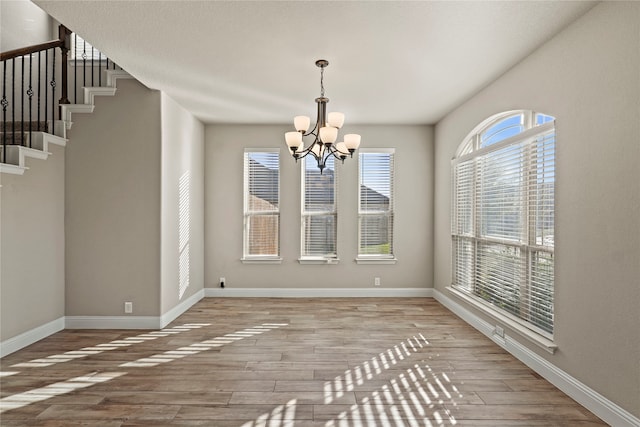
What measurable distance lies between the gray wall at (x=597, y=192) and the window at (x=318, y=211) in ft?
10.9

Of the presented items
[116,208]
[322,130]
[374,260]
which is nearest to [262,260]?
[374,260]

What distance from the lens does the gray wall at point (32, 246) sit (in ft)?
11.6

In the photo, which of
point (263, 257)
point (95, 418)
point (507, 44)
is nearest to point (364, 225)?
point (263, 257)

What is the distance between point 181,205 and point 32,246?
1681mm

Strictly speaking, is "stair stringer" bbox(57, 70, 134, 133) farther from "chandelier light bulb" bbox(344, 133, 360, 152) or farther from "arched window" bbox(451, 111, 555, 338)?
"arched window" bbox(451, 111, 555, 338)

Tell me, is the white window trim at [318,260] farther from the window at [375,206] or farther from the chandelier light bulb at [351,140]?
the chandelier light bulb at [351,140]

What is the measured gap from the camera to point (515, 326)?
138 inches

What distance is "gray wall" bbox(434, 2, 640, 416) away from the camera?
2.28m

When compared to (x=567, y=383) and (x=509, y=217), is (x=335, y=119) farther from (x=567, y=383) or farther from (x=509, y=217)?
(x=567, y=383)

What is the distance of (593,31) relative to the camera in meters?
2.57

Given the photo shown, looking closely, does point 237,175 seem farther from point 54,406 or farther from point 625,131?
point 625,131

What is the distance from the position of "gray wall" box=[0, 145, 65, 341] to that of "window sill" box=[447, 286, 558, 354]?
4.81 meters

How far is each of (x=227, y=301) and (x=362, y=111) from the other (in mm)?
3465

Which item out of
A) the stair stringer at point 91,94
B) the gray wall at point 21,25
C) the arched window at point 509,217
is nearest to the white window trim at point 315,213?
the arched window at point 509,217
